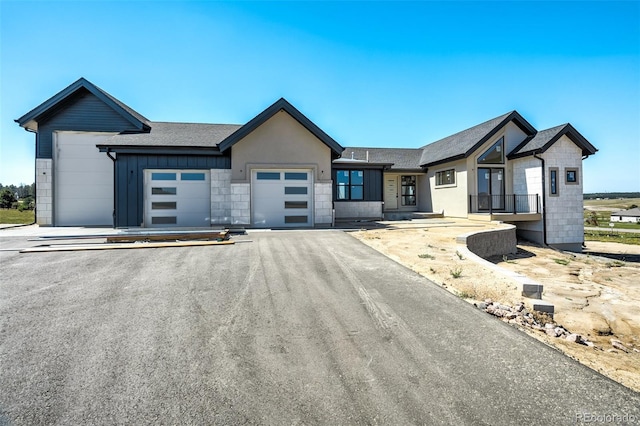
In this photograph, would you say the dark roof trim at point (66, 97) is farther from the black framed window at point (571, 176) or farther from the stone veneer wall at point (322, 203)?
the black framed window at point (571, 176)

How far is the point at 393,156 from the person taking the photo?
23547 millimetres

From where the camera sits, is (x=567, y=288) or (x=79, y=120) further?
(x=79, y=120)

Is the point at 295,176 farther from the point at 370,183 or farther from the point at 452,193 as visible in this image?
the point at 452,193

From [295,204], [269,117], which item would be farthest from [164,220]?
[269,117]

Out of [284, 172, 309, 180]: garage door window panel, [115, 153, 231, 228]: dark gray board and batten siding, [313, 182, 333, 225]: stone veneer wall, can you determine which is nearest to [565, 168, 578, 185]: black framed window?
[313, 182, 333, 225]: stone veneer wall

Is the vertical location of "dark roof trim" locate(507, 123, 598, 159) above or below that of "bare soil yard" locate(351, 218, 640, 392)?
above

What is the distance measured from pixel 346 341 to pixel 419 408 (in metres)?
1.23

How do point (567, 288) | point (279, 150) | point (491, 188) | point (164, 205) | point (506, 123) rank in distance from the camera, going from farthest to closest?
point (491, 188) → point (506, 123) → point (164, 205) → point (279, 150) → point (567, 288)

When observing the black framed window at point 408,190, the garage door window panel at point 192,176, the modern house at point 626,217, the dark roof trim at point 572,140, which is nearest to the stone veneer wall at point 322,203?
the garage door window panel at point 192,176

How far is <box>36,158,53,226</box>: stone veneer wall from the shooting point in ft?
46.5

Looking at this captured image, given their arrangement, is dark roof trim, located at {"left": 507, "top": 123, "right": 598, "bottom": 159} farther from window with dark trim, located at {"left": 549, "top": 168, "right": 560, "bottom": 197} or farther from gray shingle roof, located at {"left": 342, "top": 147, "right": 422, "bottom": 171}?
gray shingle roof, located at {"left": 342, "top": 147, "right": 422, "bottom": 171}

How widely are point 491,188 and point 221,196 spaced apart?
15.8m

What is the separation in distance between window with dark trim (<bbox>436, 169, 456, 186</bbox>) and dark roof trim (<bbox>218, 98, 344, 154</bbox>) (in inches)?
366

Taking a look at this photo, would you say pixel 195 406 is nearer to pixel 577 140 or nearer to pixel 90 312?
pixel 90 312
